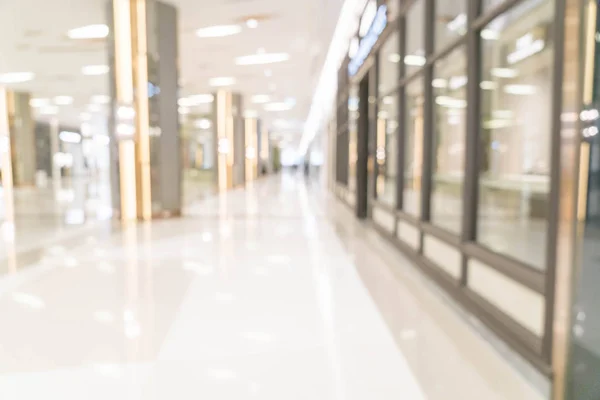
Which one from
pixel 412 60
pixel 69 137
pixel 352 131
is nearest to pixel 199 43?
pixel 352 131

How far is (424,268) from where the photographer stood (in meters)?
4.46

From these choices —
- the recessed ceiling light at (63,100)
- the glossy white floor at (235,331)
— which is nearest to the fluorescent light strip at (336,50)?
the glossy white floor at (235,331)

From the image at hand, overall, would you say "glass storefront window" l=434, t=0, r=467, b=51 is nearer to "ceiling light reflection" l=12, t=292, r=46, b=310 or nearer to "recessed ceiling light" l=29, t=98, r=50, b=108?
"ceiling light reflection" l=12, t=292, r=46, b=310

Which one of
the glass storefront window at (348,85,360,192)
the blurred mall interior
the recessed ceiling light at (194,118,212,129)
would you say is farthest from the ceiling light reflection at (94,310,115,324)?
the recessed ceiling light at (194,118,212,129)

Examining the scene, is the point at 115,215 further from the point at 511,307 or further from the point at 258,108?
the point at 258,108

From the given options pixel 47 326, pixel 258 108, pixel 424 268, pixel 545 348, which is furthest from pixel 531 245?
pixel 258 108

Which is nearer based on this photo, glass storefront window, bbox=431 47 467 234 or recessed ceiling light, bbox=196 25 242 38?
recessed ceiling light, bbox=196 25 242 38

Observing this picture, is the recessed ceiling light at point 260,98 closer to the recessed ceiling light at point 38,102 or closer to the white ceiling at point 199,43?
the white ceiling at point 199,43

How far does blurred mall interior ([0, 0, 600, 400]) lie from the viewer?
2.25 m

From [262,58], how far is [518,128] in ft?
26.2

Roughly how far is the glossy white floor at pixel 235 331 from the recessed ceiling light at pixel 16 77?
41.6ft

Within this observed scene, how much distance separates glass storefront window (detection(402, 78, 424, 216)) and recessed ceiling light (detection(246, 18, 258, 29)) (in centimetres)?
371


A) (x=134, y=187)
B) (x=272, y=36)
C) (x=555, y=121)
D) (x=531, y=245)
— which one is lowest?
(x=531, y=245)

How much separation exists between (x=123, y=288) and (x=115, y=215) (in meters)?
5.04
